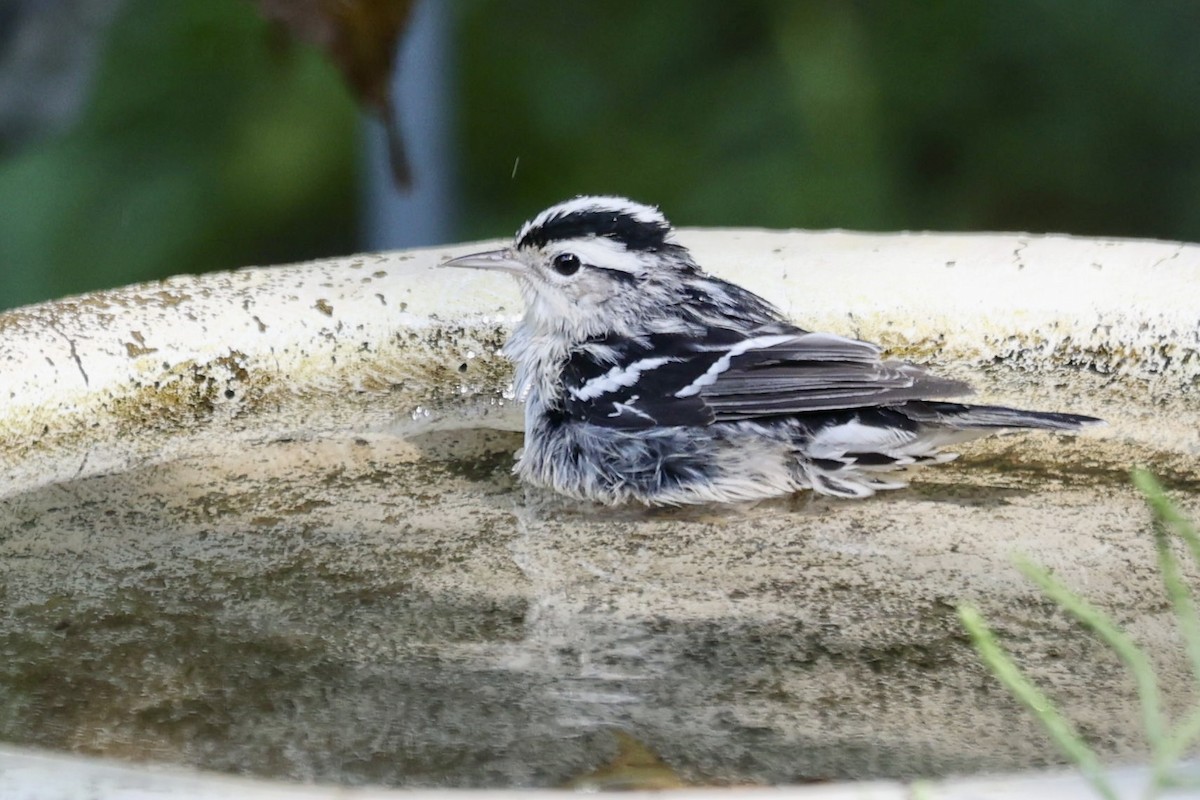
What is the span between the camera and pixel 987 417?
2918 mm

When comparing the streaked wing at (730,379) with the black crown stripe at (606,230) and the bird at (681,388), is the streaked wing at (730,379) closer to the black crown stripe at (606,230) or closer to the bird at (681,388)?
the bird at (681,388)

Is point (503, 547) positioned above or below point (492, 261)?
below

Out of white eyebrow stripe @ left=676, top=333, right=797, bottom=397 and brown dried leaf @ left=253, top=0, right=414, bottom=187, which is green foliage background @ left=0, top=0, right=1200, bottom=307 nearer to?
white eyebrow stripe @ left=676, top=333, right=797, bottom=397

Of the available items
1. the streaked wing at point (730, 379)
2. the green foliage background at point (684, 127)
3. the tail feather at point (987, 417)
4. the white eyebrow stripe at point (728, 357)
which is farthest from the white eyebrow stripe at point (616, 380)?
the green foliage background at point (684, 127)

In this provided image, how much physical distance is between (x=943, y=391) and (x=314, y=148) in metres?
4.37

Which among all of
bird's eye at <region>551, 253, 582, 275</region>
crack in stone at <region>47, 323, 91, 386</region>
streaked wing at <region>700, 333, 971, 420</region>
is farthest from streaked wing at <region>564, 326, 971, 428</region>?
crack in stone at <region>47, 323, 91, 386</region>

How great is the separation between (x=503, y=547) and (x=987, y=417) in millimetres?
971

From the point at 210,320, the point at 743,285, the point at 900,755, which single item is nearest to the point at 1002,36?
the point at 743,285

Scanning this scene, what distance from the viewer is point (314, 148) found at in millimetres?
6703

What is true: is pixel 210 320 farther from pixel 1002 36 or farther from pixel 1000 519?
pixel 1002 36

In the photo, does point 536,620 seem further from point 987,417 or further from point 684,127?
point 684,127

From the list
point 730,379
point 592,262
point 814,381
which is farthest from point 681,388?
point 592,262

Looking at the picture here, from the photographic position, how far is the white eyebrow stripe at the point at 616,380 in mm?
3316

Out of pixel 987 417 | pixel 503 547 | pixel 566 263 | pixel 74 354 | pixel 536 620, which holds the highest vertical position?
pixel 566 263
